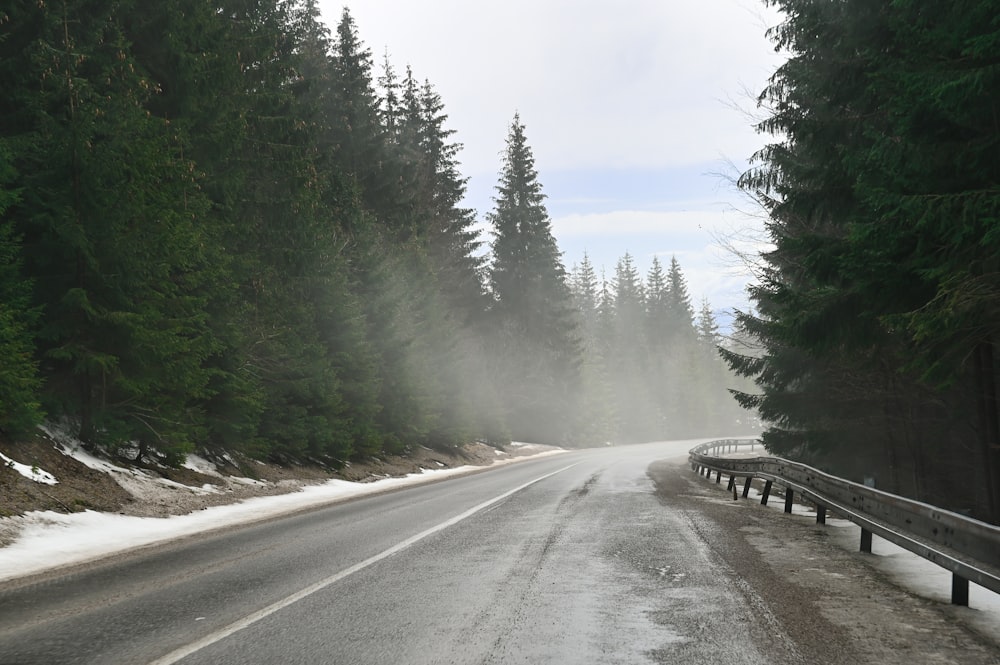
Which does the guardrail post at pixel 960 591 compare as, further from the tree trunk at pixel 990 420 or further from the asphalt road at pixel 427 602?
the tree trunk at pixel 990 420

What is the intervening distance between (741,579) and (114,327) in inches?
452

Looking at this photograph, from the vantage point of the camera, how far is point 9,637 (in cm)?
503

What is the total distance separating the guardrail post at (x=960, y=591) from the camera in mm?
5715

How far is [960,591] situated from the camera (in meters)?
5.74

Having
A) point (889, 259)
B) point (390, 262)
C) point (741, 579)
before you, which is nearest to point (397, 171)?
point (390, 262)

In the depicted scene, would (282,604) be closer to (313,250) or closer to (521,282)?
(313,250)

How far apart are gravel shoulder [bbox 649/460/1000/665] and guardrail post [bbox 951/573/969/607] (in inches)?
4.2

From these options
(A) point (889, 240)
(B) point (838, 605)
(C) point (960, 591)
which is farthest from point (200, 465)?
(C) point (960, 591)

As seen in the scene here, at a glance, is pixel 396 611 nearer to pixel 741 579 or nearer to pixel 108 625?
pixel 108 625

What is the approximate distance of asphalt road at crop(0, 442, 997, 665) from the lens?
458 cm

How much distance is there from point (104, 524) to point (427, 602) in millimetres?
7308

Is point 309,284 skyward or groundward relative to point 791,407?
skyward

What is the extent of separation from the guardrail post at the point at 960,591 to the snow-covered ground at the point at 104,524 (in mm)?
9041

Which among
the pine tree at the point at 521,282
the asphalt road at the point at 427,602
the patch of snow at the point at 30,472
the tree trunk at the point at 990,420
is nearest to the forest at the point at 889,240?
the tree trunk at the point at 990,420
